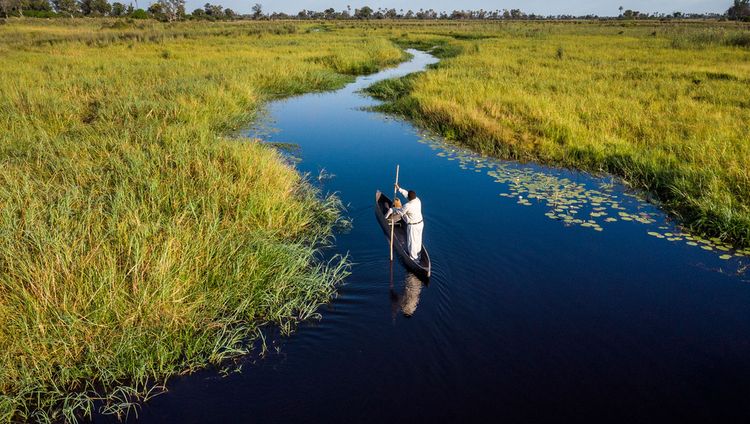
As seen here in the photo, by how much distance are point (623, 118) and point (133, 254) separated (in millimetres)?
13050

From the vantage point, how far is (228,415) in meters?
4.12

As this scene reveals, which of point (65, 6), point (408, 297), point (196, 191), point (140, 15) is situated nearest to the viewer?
point (408, 297)

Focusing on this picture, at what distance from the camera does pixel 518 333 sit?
5.25 metres

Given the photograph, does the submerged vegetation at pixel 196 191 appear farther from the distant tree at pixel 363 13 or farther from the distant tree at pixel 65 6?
the distant tree at pixel 363 13

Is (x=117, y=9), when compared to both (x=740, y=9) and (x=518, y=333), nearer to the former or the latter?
(x=518, y=333)

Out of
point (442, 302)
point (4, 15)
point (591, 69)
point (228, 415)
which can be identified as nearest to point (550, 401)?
point (442, 302)

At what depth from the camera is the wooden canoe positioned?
20.7 feet

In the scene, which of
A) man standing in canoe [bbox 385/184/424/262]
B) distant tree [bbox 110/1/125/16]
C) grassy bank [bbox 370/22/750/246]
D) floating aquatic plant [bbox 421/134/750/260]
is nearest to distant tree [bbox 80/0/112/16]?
distant tree [bbox 110/1/125/16]

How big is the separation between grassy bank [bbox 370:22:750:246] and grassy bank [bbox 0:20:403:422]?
6.54 m

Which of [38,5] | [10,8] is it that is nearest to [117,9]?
[38,5]

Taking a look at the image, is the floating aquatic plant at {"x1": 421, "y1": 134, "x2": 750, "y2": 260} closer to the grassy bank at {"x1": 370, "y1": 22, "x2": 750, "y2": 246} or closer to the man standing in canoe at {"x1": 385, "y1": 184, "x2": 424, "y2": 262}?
the grassy bank at {"x1": 370, "y1": 22, "x2": 750, "y2": 246}

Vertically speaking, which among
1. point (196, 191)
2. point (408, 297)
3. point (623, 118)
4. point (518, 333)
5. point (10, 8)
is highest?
point (10, 8)

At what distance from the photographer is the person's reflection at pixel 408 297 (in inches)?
225

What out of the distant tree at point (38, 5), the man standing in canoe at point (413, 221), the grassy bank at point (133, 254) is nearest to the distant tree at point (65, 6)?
the distant tree at point (38, 5)
